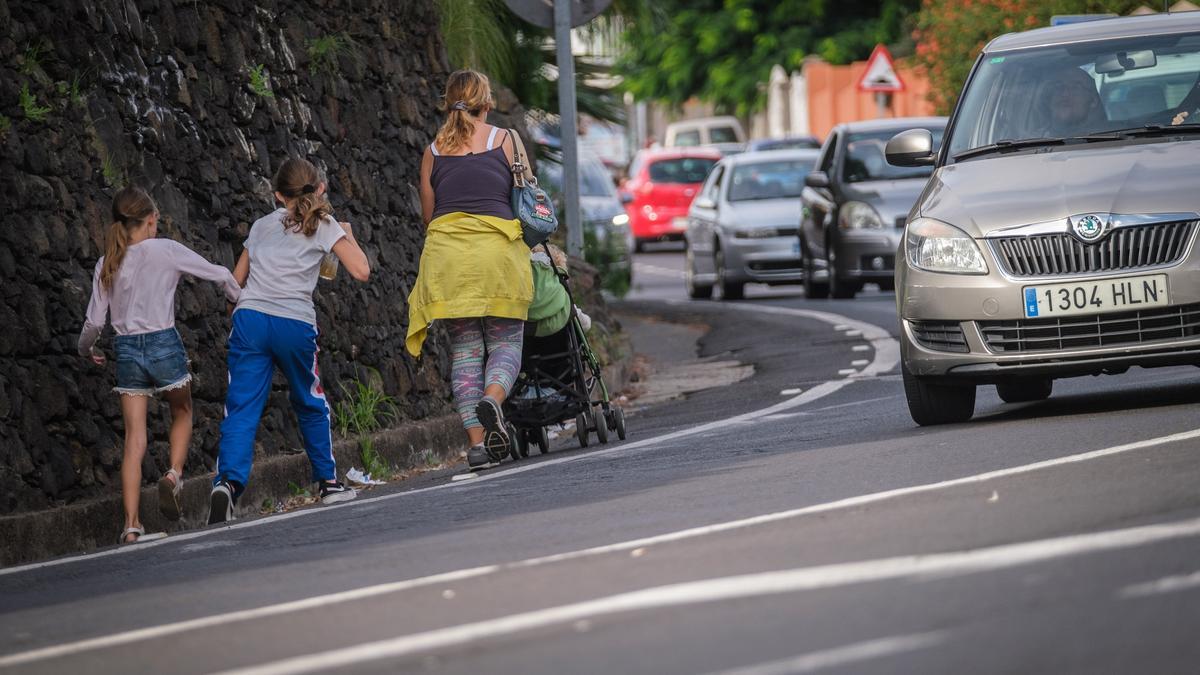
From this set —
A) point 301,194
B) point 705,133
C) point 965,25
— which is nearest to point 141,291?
point 301,194

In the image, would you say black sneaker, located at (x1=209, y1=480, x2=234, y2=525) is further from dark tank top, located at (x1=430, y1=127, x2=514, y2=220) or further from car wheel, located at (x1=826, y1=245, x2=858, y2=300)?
car wheel, located at (x1=826, y1=245, x2=858, y2=300)

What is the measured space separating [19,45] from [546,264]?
2.64 metres

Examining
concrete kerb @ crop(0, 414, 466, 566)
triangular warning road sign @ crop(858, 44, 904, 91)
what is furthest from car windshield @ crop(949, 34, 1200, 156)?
triangular warning road sign @ crop(858, 44, 904, 91)

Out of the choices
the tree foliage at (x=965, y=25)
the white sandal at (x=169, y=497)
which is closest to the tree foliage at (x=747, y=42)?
the tree foliage at (x=965, y=25)

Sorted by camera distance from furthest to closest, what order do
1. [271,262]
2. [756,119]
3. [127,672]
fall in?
[756,119]
[271,262]
[127,672]

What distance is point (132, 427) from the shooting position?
943 cm

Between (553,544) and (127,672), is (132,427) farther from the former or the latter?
(127,672)

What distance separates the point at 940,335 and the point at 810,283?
1504cm

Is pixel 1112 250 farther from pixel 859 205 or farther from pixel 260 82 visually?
pixel 859 205

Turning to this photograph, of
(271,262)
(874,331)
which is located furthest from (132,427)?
(874,331)

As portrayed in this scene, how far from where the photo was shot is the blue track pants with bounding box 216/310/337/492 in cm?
973

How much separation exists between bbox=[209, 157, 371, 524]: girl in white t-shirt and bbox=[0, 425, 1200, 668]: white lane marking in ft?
10.2

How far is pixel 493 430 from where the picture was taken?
398 inches

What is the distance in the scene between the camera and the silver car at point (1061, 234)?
924cm
